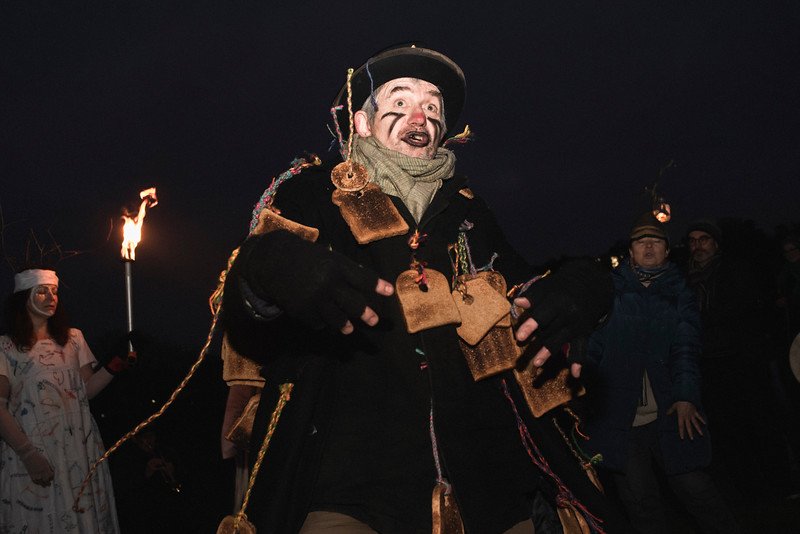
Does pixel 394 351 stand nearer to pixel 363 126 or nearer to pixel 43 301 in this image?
pixel 363 126

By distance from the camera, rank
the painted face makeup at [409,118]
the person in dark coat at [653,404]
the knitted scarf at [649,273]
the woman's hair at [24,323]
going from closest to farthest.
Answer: the painted face makeup at [409,118] < the person in dark coat at [653,404] < the knitted scarf at [649,273] < the woman's hair at [24,323]

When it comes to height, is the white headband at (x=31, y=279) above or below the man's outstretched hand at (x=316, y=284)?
below

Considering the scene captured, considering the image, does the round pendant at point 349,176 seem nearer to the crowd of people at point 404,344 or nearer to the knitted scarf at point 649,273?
the crowd of people at point 404,344

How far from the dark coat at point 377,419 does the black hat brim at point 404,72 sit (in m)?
0.68

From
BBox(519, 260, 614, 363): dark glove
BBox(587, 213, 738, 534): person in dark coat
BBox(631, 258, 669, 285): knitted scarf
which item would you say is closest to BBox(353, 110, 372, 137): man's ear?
BBox(519, 260, 614, 363): dark glove

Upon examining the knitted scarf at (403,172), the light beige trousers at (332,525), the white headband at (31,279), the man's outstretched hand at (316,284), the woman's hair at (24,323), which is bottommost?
the woman's hair at (24,323)

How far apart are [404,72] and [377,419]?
1.51 meters

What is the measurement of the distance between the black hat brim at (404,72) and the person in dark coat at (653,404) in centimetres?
232

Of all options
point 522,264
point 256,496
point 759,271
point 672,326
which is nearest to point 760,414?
point 672,326

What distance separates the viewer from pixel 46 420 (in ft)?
16.7

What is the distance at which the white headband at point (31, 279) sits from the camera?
18.1ft

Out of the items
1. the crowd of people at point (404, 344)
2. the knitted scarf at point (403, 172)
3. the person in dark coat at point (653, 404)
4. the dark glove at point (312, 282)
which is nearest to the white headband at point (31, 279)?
the crowd of people at point (404, 344)

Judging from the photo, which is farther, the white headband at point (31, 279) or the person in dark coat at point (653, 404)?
the white headband at point (31, 279)

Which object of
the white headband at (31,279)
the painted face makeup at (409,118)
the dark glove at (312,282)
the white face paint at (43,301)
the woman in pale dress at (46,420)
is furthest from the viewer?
the white headband at (31,279)
